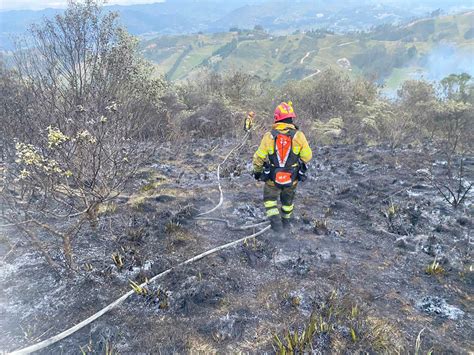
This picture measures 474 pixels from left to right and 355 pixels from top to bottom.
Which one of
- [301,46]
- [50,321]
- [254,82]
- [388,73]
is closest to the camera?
[50,321]

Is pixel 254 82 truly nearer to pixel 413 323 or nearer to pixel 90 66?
pixel 90 66

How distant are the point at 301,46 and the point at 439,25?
205ft

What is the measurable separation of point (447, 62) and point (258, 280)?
125m

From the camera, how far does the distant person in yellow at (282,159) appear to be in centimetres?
566

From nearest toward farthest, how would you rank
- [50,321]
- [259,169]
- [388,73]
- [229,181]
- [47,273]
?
[50,321]
[47,273]
[259,169]
[229,181]
[388,73]

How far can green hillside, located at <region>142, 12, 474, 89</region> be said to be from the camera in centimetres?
10712

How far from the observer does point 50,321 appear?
3951mm

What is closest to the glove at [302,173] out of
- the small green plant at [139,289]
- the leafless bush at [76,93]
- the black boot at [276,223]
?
the black boot at [276,223]

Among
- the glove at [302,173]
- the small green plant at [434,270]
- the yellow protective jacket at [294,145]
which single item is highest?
the yellow protective jacket at [294,145]

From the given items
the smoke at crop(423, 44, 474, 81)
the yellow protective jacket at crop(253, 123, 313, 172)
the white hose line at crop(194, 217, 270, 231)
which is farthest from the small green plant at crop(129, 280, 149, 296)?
the smoke at crop(423, 44, 474, 81)

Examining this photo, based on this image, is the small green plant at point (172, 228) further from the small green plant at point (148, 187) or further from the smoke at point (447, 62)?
the smoke at point (447, 62)

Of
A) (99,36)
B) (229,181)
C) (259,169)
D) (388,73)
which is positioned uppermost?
(99,36)

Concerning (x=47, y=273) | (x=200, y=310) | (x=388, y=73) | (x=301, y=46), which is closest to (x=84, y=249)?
(x=47, y=273)

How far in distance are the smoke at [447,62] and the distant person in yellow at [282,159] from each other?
346 feet
